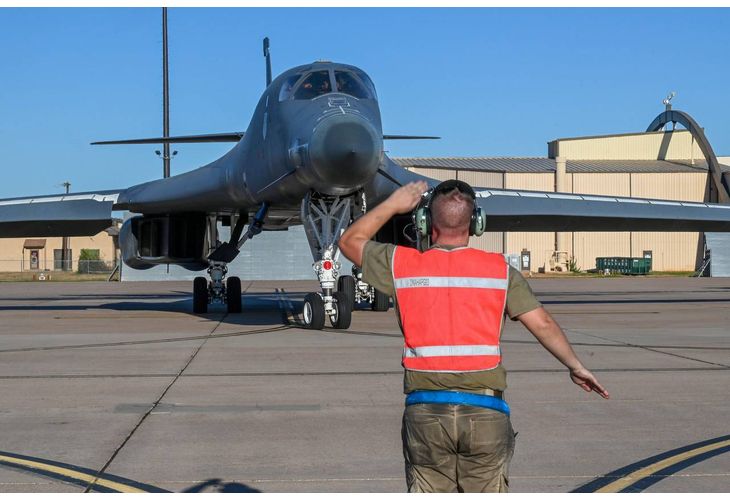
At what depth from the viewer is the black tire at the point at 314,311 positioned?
15.8 metres

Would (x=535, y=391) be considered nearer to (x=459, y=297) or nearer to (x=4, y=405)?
(x=4, y=405)

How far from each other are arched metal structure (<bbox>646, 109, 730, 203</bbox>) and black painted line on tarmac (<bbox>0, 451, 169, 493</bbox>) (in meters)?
54.9

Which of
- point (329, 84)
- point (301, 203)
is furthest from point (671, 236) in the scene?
point (329, 84)

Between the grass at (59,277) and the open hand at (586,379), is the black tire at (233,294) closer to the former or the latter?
the open hand at (586,379)

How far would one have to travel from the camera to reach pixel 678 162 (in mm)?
63781

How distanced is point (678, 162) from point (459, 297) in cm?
6329

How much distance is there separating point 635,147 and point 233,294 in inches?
1893

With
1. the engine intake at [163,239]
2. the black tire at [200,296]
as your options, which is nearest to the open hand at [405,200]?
the black tire at [200,296]

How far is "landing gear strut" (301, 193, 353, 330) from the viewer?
1558 centimetres

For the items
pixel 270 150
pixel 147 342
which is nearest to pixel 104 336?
pixel 147 342

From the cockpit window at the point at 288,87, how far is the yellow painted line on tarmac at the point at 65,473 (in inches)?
418

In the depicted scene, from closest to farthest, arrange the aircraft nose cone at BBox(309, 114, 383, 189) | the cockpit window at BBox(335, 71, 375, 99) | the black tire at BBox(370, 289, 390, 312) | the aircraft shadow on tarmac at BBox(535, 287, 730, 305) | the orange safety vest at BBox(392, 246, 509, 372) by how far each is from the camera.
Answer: the orange safety vest at BBox(392, 246, 509, 372) → the aircraft nose cone at BBox(309, 114, 383, 189) → the cockpit window at BBox(335, 71, 375, 99) → the black tire at BBox(370, 289, 390, 312) → the aircraft shadow on tarmac at BBox(535, 287, 730, 305)

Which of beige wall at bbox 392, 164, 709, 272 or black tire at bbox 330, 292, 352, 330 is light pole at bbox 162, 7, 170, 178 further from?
black tire at bbox 330, 292, 352, 330

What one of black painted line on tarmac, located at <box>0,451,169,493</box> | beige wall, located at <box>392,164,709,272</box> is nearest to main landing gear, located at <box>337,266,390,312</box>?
black painted line on tarmac, located at <box>0,451,169,493</box>
